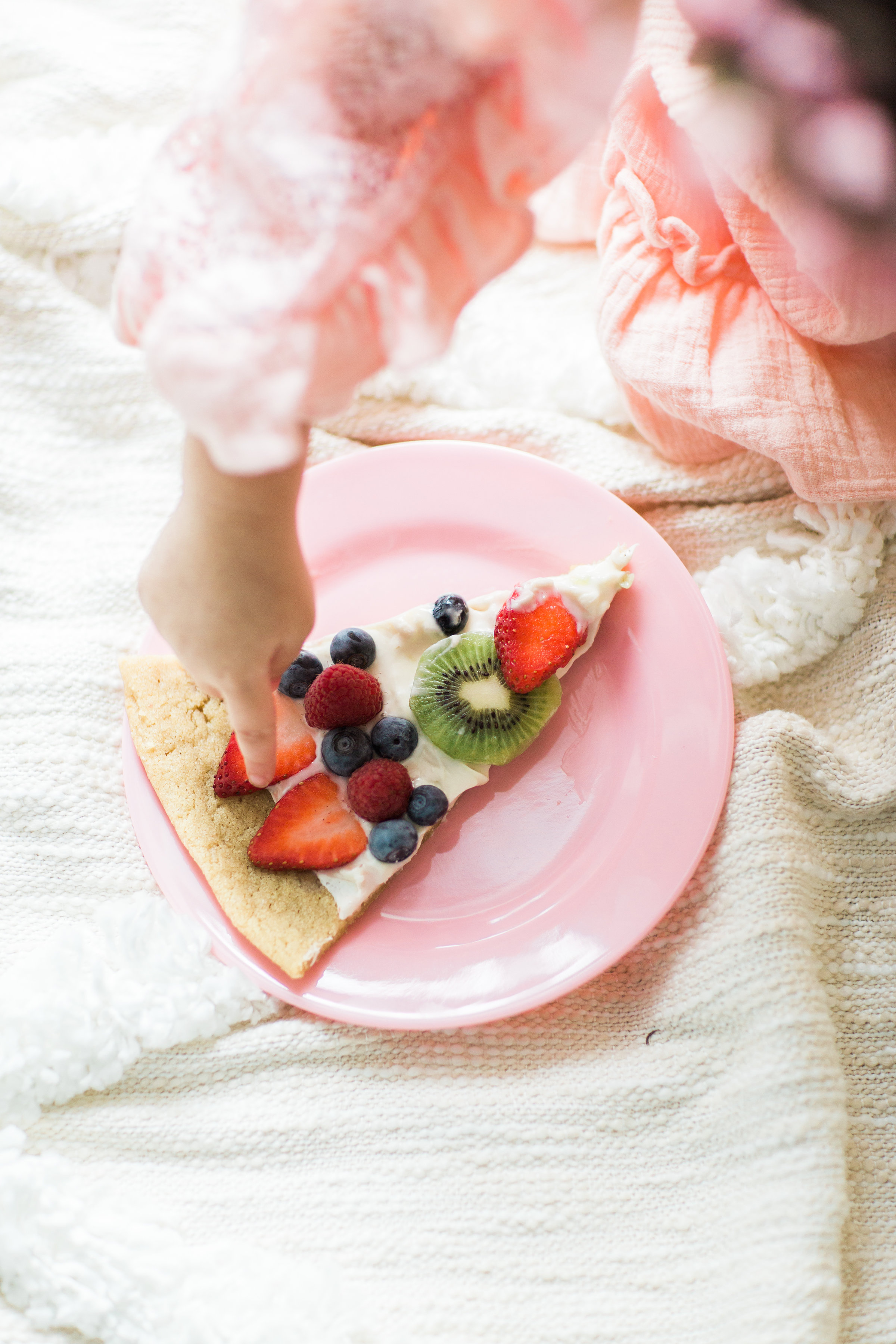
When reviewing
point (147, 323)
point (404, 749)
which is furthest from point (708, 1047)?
point (147, 323)

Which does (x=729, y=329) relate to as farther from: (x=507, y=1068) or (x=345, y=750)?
(x=507, y=1068)

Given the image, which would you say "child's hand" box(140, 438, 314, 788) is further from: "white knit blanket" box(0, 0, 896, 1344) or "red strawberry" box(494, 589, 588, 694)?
"white knit blanket" box(0, 0, 896, 1344)

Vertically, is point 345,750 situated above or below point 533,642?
below

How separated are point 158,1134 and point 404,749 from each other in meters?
0.53

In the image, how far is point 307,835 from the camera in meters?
1.13

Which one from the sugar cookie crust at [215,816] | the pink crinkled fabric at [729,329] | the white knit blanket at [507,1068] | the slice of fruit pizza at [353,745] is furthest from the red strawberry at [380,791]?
the pink crinkled fabric at [729,329]

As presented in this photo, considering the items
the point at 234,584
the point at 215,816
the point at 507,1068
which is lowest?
the point at 507,1068

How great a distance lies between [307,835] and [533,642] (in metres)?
0.36

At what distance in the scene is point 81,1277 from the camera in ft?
3.34

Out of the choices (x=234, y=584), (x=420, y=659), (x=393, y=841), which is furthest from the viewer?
(x=420, y=659)

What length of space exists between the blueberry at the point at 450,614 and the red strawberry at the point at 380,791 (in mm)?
191

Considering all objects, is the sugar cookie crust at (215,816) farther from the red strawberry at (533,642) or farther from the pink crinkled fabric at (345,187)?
the pink crinkled fabric at (345,187)

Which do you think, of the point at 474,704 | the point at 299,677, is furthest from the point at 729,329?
the point at 299,677

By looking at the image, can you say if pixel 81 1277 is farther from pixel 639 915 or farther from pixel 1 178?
pixel 1 178
